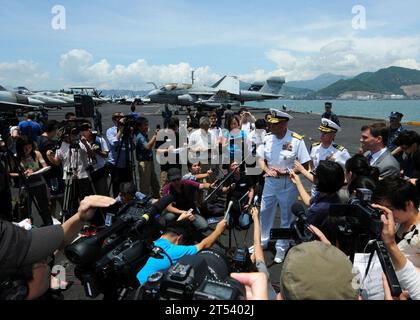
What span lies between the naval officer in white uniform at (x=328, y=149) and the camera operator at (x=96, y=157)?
12.3 ft

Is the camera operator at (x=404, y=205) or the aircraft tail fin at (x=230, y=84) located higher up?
the aircraft tail fin at (x=230, y=84)

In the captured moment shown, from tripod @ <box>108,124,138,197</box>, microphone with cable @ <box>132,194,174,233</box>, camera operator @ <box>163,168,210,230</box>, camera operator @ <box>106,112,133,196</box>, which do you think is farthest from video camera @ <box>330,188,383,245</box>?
camera operator @ <box>106,112,133,196</box>

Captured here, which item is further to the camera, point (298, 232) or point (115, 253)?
point (298, 232)

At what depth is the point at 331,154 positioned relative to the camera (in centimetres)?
479

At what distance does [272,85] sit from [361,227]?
58302mm

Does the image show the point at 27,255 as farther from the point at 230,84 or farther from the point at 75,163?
the point at 230,84

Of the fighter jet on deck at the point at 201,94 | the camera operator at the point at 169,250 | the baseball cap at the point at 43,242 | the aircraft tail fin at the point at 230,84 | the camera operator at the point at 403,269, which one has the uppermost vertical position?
the aircraft tail fin at the point at 230,84

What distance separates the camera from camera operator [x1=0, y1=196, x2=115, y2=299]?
4.56 feet

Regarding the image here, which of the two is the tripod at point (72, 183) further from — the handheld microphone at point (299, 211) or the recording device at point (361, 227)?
the recording device at point (361, 227)

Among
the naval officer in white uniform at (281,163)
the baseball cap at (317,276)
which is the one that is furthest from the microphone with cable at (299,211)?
the naval officer in white uniform at (281,163)

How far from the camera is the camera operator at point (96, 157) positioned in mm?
5160

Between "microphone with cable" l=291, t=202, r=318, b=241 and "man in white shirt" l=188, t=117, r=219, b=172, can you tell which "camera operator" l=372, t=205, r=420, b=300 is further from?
"man in white shirt" l=188, t=117, r=219, b=172

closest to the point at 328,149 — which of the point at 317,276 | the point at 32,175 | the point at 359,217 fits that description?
the point at 359,217
